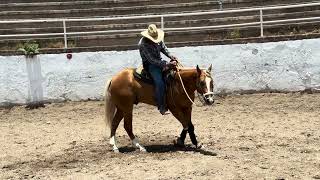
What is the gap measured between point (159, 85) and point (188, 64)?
16.6ft

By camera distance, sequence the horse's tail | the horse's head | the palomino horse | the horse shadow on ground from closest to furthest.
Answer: the horse's head → the horse shadow on ground → the palomino horse → the horse's tail

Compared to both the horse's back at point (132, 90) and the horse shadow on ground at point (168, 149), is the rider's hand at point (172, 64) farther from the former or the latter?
the horse shadow on ground at point (168, 149)

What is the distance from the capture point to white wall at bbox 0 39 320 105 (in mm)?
12953

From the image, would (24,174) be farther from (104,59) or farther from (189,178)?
(104,59)

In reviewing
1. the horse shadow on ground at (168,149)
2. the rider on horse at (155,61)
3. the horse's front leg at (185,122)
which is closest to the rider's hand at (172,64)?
the rider on horse at (155,61)

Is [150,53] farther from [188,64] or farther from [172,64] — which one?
[188,64]

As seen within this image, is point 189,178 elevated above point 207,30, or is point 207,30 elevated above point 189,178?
point 207,30

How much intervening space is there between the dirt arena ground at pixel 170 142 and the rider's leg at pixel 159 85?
81 cm

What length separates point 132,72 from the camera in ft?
28.9

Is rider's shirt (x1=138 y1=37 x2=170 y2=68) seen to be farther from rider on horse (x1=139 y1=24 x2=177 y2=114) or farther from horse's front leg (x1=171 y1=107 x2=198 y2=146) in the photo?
horse's front leg (x1=171 y1=107 x2=198 y2=146)

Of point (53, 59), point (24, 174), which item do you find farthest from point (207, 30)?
point (24, 174)

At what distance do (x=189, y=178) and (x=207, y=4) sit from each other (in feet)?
37.4

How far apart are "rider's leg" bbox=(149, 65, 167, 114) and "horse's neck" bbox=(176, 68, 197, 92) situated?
36 centimetres

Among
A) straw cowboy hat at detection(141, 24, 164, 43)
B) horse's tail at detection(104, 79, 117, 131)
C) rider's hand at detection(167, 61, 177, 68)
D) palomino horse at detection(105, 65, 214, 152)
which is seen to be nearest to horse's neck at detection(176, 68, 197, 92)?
palomino horse at detection(105, 65, 214, 152)
